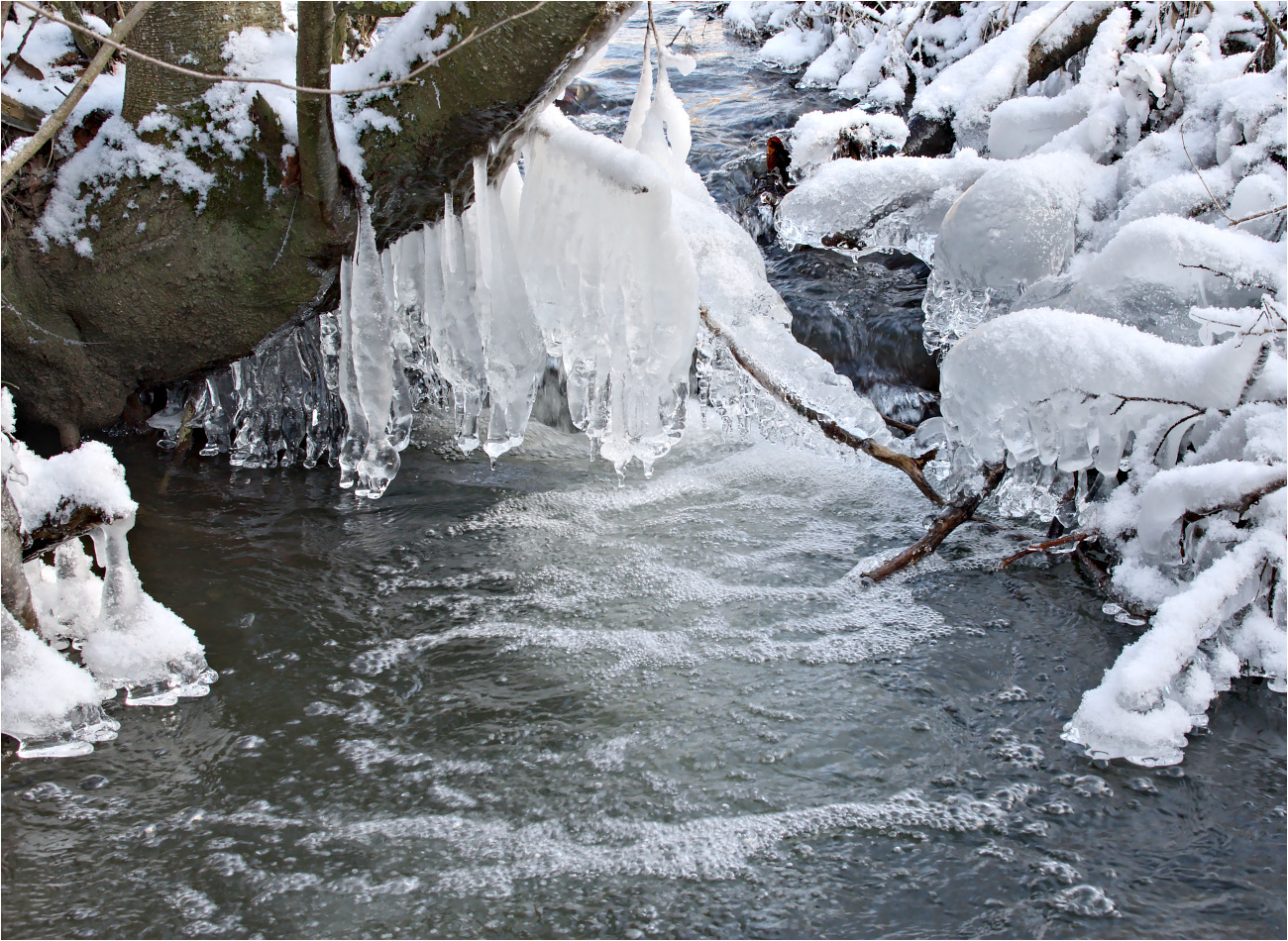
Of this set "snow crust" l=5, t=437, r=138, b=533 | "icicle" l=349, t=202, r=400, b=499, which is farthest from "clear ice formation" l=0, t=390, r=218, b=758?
"icicle" l=349, t=202, r=400, b=499

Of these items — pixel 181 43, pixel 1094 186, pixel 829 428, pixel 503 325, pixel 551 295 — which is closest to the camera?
pixel 181 43

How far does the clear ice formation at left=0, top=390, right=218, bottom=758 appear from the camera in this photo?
8.64 ft

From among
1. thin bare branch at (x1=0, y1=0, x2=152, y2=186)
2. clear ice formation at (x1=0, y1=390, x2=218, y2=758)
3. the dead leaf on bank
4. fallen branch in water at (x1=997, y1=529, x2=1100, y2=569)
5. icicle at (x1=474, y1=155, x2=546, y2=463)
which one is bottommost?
fallen branch in water at (x1=997, y1=529, x2=1100, y2=569)

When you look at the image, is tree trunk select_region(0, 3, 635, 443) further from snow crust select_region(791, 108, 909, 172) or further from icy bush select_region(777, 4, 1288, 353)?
snow crust select_region(791, 108, 909, 172)

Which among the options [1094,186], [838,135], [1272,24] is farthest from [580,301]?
[838,135]

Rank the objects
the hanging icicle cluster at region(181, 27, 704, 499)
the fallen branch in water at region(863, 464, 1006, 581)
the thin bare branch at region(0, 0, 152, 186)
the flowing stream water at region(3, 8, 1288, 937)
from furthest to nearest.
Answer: the fallen branch in water at region(863, 464, 1006, 581)
the hanging icicle cluster at region(181, 27, 704, 499)
the thin bare branch at region(0, 0, 152, 186)
the flowing stream water at region(3, 8, 1288, 937)

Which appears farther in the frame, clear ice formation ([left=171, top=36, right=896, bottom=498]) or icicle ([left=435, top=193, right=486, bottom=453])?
icicle ([left=435, top=193, right=486, bottom=453])

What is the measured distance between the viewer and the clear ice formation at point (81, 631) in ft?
8.64

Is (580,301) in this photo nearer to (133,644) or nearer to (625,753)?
(625,753)

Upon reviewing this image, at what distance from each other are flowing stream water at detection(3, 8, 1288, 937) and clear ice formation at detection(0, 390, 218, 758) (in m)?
0.09

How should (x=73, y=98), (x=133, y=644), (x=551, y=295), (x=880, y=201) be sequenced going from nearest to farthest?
(x=73, y=98) < (x=133, y=644) < (x=551, y=295) < (x=880, y=201)

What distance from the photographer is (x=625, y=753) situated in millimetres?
2719

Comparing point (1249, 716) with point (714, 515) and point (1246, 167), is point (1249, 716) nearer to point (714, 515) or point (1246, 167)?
point (714, 515)

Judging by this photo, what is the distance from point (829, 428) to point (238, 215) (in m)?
2.31
